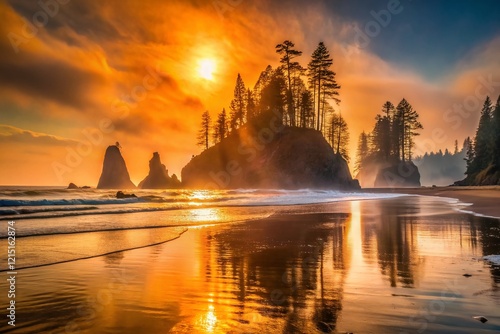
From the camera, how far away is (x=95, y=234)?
13695mm

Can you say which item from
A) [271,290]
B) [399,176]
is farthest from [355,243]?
[399,176]

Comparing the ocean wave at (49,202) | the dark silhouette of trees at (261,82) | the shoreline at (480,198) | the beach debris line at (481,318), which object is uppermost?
the dark silhouette of trees at (261,82)

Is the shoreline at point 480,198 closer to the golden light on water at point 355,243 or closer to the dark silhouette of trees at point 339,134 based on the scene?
the golden light on water at point 355,243

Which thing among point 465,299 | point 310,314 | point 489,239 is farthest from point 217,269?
point 489,239

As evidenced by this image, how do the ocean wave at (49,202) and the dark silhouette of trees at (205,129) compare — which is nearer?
the ocean wave at (49,202)

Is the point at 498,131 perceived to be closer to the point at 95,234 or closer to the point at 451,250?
the point at 451,250

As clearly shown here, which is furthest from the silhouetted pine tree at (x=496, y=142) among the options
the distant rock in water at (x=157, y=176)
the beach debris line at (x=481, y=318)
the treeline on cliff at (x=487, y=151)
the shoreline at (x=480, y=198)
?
the distant rock in water at (x=157, y=176)

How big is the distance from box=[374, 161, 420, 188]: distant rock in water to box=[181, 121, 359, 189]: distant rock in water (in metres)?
25.4

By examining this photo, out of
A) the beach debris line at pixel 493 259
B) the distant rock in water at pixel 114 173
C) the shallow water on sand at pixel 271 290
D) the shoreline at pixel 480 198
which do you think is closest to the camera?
the shallow water on sand at pixel 271 290

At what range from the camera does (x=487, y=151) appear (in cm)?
6719

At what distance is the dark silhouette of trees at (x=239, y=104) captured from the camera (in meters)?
88.8

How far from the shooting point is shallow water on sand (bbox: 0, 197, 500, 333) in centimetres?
437

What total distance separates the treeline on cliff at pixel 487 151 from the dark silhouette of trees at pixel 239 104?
55.9 meters

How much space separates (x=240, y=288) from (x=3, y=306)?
157 inches
